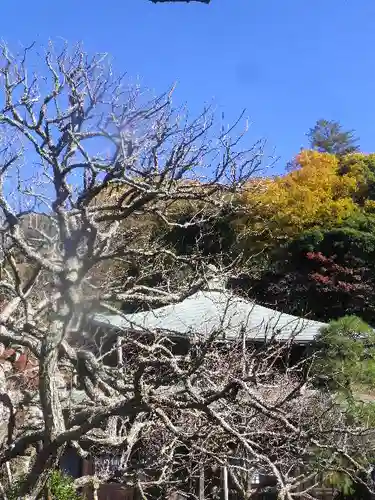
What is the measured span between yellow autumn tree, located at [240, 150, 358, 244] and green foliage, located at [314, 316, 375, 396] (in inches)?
376

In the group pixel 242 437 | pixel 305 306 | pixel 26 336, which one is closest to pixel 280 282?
pixel 305 306

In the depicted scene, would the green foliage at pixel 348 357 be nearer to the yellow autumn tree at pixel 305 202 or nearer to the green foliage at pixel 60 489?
the green foliage at pixel 60 489

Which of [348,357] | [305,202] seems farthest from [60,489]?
[305,202]

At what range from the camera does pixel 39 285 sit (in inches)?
408

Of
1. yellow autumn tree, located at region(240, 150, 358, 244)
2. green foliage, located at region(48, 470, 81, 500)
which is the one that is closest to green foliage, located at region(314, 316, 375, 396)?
green foliage, located at region(48, 470, 81, 500)

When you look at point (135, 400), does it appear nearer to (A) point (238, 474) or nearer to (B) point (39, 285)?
(A) point (238, 474)

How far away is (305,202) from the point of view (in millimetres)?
21672

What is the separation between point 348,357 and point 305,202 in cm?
1238

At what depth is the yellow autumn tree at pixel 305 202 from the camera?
20.8 meters

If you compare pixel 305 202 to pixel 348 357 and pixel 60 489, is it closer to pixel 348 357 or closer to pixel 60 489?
pixel 348 357

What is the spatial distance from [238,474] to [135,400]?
472 centimetres

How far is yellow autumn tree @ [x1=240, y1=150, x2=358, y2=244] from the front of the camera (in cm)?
2081

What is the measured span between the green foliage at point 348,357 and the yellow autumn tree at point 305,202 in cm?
954

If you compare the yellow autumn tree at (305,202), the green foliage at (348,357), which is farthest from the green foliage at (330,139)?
the green foliage at (348,357)
